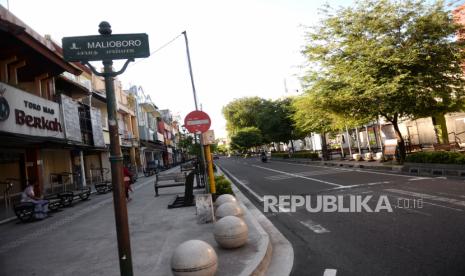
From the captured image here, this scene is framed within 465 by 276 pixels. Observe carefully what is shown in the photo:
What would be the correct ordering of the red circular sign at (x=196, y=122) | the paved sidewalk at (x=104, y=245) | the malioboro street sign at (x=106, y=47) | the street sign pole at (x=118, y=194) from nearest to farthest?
the street sign pole at (x=118, y=194) < the malioboro street sign at (x=106, y=47) < the paved sidewalk at (x=104, y=245) < the red circular sign at (x=196, y=122)

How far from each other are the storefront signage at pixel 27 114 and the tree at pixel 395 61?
1395 cm

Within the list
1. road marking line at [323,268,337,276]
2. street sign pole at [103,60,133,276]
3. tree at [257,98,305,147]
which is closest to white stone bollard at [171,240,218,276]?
street sign pole at [103,60,133,276]

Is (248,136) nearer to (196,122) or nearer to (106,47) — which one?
(196,122)

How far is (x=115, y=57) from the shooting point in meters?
3.95

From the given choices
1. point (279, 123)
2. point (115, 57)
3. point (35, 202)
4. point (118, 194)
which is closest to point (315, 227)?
point (118, 194)

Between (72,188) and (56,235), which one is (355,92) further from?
(72,188)

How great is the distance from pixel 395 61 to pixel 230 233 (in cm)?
1445

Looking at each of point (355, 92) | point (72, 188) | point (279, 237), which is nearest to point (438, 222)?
point (279, 237)

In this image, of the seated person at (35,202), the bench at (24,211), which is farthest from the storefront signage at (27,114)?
the bench at (24,211)

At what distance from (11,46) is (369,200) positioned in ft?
46.5

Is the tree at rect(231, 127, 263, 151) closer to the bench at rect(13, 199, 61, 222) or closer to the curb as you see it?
the bench at rect(13, 199, 61, 222)

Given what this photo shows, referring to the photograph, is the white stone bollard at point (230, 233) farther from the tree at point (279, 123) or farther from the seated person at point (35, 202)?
the tree at point (279, 123)

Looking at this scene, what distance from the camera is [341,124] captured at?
2205cm

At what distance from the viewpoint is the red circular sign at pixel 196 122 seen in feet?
31.8
